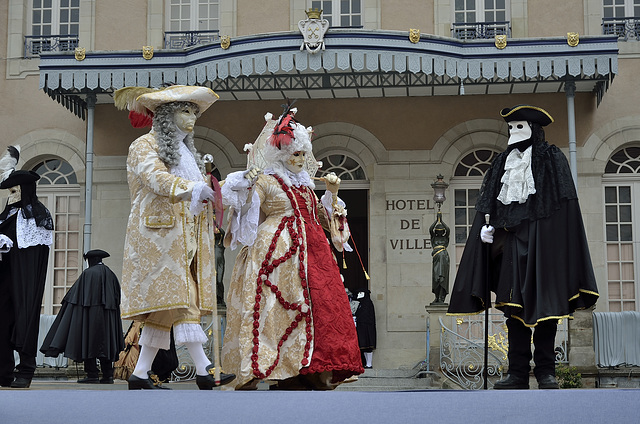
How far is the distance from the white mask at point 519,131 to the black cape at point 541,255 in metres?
0.11

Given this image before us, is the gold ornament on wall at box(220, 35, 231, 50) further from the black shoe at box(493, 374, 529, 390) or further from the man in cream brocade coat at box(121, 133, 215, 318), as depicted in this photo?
the black shoe at box(493, 374, 529, 390)

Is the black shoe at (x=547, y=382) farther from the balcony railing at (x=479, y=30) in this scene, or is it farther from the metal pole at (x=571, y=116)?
the balcony railing at (x=479, y=30)

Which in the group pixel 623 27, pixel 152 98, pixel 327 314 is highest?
pixel 623 27

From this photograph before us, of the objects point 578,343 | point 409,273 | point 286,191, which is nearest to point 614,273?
point 578,343

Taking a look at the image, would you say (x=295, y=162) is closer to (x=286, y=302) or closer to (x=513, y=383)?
(x=286, y=302)

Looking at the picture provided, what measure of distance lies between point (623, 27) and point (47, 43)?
9.43 m

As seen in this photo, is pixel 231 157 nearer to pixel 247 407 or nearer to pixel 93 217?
pixel 93 217

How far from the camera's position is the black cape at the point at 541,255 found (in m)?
6.79

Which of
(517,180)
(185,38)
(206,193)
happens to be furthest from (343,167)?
(206,193)

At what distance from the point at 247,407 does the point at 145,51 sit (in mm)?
10584

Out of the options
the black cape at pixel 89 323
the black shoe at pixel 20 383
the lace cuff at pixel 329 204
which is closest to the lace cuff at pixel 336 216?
the lace cuff at pixel 329 204

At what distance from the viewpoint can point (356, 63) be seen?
44.3 feet

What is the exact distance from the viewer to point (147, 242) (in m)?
→ 6.59

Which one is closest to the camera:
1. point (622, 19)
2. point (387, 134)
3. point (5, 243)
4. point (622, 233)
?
point (5, 243)
